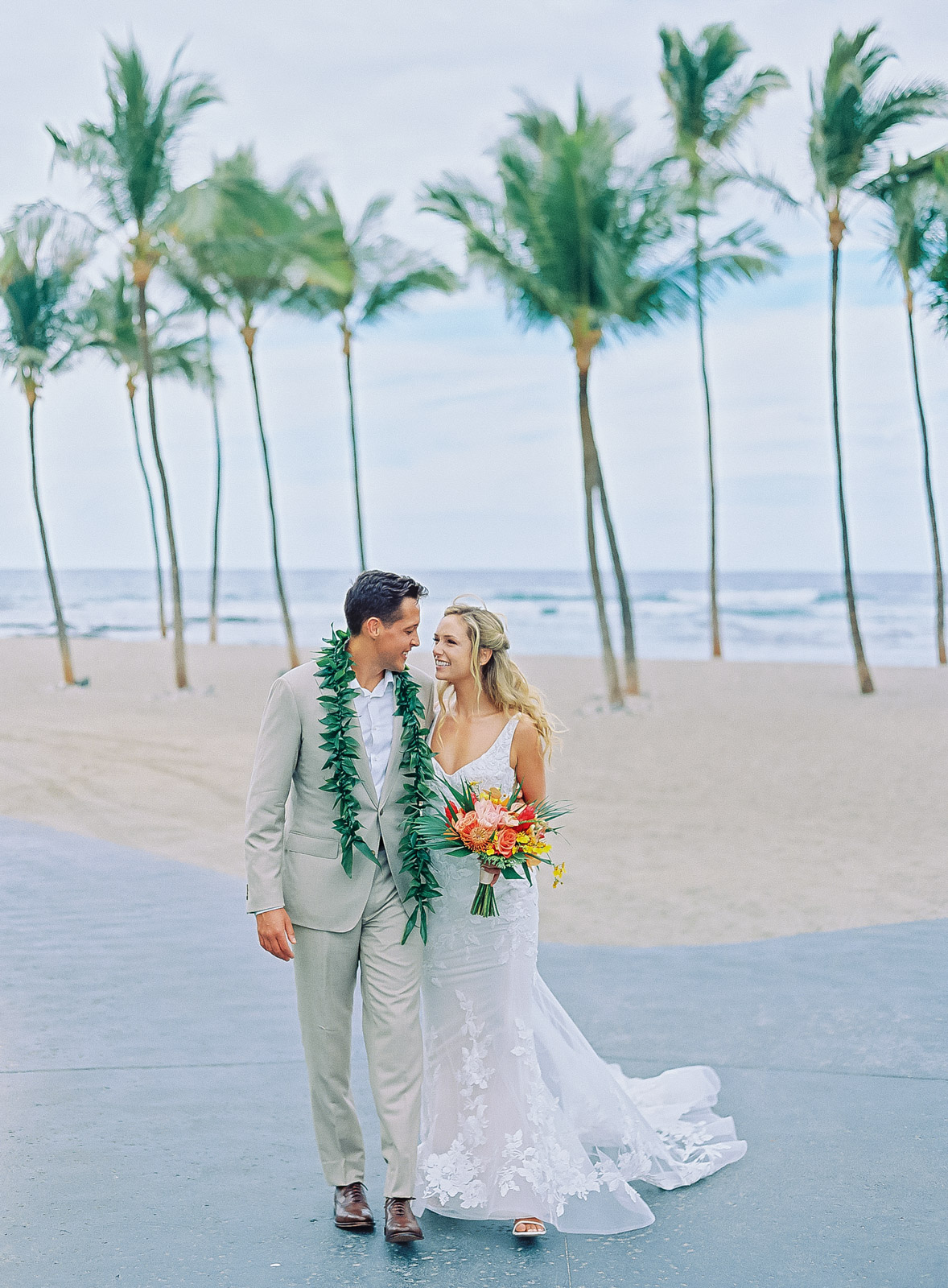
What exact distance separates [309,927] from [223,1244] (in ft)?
2.60

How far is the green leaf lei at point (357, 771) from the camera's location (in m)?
3.28

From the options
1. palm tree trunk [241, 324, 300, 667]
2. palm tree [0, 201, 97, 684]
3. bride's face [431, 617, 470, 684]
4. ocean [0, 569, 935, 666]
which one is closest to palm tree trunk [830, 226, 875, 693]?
palm tree trunk [241, 324, 300, 667]

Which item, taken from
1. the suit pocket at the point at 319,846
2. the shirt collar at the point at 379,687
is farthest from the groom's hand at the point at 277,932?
the shirt collar at the point at 379,687

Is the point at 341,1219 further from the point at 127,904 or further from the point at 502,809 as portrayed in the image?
the point at 127,904

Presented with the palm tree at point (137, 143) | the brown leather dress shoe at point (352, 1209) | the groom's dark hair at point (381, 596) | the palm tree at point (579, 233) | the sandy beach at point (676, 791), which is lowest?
the sandy beach at point (676, 791)

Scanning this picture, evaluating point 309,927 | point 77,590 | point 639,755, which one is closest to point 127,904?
point 309,927

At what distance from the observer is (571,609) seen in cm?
5166

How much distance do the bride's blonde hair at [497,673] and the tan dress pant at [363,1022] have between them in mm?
552

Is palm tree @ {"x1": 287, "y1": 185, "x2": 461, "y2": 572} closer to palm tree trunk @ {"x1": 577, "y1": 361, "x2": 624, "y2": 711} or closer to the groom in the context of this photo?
palm tree trunk @ {"x1": 577, "y1": 361, "x2": 624, "y2": 711}

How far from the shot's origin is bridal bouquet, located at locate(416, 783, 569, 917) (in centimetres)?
328

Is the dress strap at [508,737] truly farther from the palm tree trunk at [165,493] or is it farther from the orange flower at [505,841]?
the palm tree trunk at [165,493]

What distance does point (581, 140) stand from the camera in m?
17.1

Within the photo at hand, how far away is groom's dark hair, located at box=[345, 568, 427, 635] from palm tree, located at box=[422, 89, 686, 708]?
14.2m

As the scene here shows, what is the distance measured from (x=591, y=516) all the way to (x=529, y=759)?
15.5 m
